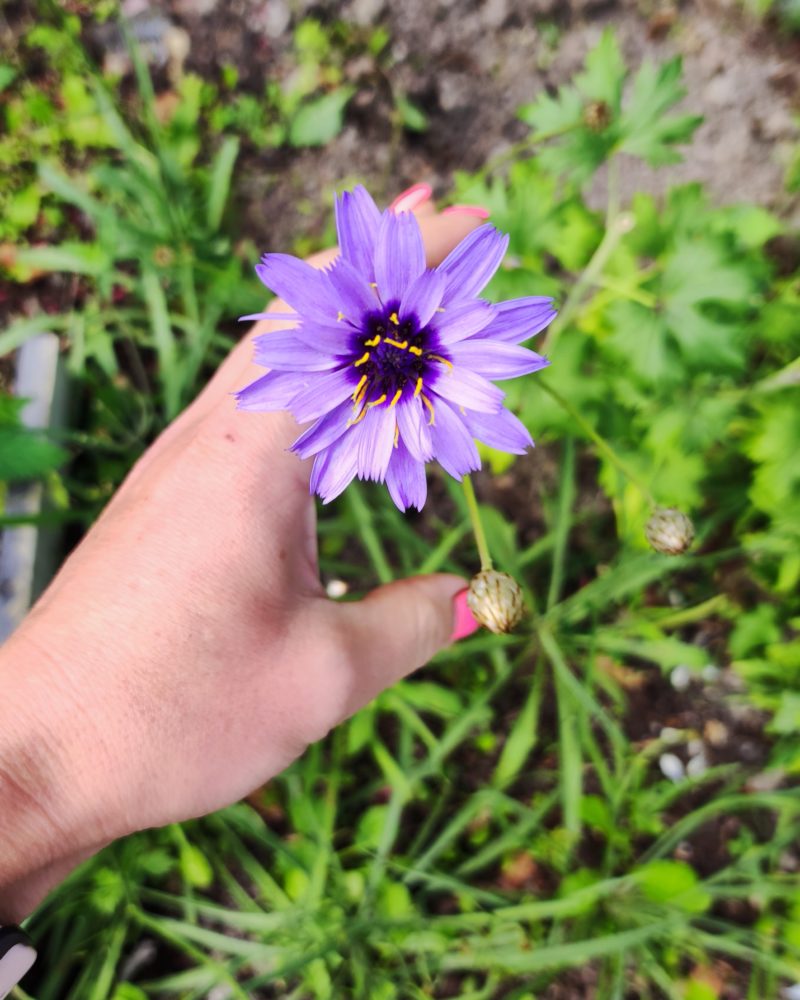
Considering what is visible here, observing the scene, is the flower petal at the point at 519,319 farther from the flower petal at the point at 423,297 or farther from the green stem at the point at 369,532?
the green stem at the point at 369,532

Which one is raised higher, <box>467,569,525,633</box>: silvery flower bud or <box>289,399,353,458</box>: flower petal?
<box>289,399,353,458</box>: flower petal

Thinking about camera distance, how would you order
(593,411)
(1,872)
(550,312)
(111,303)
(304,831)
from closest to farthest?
1. (550,312)
2. (1,872)
3. (593,411)
4. (304,831)
5. (111,303)

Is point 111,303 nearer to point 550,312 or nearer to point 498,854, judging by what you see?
point 550,312

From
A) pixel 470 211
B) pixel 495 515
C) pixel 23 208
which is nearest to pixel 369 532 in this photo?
pixel 495 515

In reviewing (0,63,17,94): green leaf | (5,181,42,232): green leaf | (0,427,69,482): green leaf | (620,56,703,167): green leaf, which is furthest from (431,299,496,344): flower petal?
(0,63,17,94): green leaf

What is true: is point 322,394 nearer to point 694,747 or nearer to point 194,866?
point 194,866

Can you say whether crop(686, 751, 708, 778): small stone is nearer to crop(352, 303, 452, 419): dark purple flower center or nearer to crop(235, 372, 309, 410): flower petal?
crop(352, 303, 452, 419): dark purple flower center

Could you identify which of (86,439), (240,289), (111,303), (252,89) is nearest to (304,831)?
(86,439)
